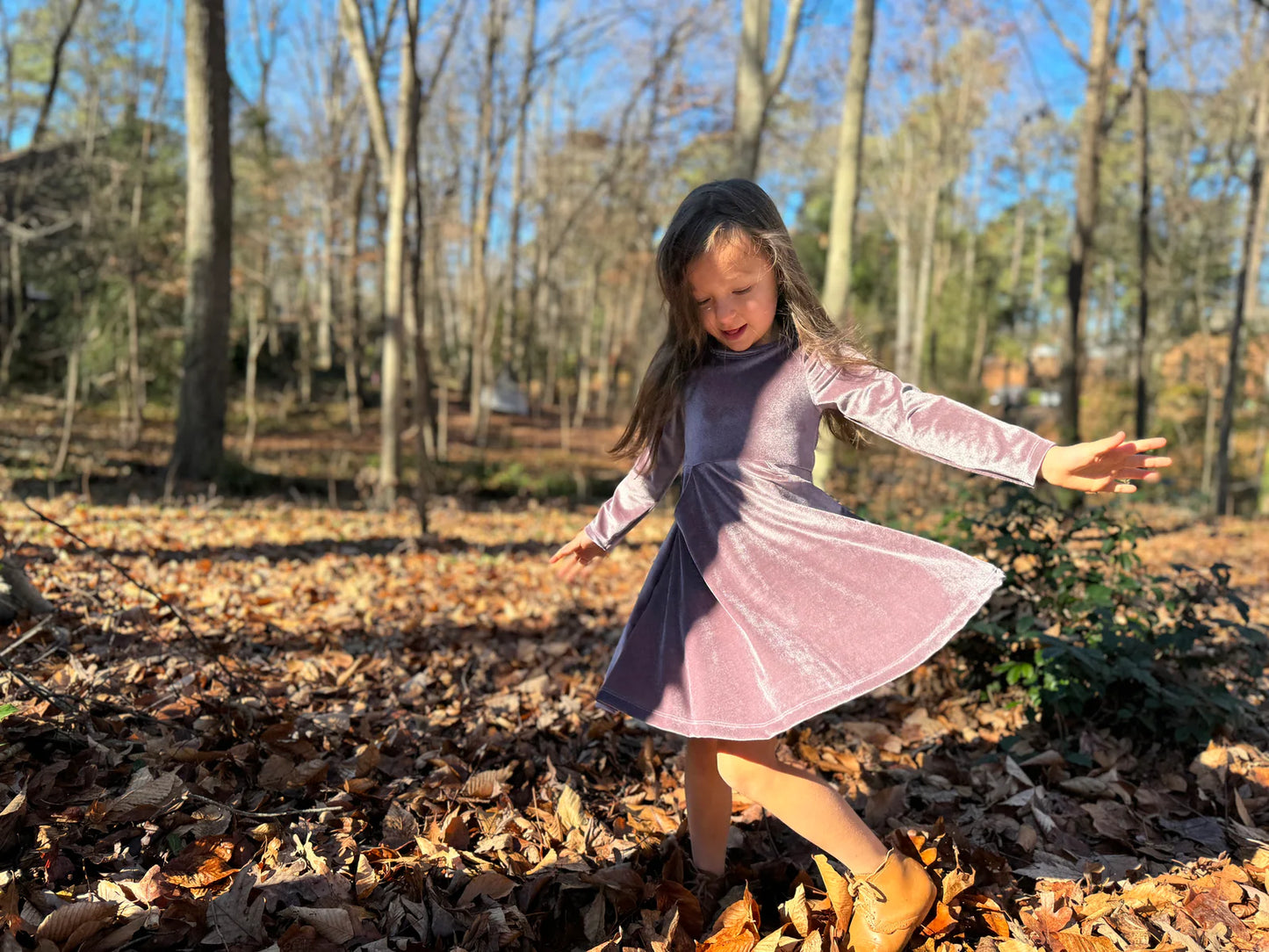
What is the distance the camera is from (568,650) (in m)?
4.27

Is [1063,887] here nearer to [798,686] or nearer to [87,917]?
[798,686]

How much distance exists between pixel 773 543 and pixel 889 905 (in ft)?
2.76

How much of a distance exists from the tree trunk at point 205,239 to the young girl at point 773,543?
→ 866 cm

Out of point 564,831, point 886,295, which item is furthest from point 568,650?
point 886,295

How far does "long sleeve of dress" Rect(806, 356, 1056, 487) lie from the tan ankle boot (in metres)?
0.91

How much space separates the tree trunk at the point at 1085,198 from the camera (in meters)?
9.41

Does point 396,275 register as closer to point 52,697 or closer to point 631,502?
point 52,697

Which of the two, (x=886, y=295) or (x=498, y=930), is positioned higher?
(x=886, y=295)

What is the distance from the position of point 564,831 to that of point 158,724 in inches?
51.6

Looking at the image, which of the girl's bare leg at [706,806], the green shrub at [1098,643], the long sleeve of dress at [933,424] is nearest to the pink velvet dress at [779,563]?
the long sleeve of dress at [933,424]

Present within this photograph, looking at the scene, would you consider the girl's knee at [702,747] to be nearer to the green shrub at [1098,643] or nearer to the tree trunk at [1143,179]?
the green shrub at [1098,643]

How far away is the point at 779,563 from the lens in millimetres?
1997

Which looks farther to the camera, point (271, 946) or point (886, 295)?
point (886, 295)

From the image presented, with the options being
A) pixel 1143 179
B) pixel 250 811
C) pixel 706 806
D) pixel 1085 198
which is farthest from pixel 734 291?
pixel 1143 179
